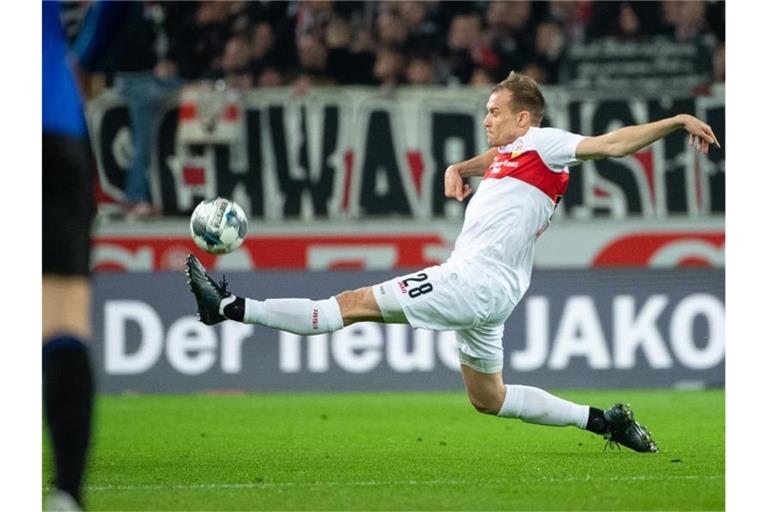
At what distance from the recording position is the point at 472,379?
680cm

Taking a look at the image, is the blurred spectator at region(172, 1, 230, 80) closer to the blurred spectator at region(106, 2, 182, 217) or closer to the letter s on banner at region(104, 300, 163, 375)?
the blurred spectator at region(106, 2, 182, 217)

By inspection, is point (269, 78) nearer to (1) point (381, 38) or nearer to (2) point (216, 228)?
(1) point (381, 38)

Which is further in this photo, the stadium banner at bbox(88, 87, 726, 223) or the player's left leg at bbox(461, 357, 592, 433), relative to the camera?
the stadium banner at bbox(88, 87, 726, 223)

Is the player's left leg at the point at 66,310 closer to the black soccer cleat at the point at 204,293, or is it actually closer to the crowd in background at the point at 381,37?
the black soccer cleat at the point at 204,293

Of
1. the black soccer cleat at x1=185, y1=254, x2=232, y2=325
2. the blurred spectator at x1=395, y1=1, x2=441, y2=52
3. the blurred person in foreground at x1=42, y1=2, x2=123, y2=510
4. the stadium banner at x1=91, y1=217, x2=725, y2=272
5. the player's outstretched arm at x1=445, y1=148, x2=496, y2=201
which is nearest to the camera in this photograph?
the blurred person in foreground at x1=42, y1=2, x2=123, y2=510

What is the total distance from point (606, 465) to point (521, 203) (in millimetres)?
1311

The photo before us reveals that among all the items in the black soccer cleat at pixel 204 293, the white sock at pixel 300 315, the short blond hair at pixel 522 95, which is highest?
the short blond hair at pixel 522 95

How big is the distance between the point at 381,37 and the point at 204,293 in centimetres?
677

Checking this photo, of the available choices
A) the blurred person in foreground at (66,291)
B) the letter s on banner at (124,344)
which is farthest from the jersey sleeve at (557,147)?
the letter s on banner at (124,344)

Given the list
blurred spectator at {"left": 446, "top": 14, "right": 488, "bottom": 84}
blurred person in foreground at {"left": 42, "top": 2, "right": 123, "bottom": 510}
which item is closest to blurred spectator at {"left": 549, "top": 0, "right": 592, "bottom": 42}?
blurred spectator at {"left": 446, "top": 14, "right": 488, "bottom": 84}

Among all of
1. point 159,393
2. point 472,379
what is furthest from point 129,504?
point 159,393

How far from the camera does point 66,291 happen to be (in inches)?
160

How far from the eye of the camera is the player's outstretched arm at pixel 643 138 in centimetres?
561

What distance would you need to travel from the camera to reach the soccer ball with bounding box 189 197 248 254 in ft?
21.6
